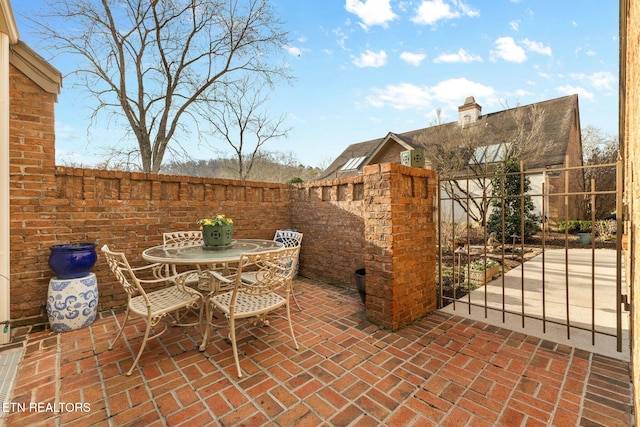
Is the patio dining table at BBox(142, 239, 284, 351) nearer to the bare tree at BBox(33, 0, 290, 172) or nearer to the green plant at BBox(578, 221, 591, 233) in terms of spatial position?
the bare tree at BBox(33, 0, 290, 172)

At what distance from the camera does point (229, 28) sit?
10625 millimetres

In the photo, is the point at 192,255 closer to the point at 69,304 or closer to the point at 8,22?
the point at 69,304

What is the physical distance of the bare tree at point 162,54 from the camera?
922 centimetres

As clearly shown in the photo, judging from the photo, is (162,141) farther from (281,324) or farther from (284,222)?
(281,324)

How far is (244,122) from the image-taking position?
12.0 metres

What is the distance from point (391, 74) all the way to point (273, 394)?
26.0ft

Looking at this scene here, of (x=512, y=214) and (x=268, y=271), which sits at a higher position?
(x=512, y=214)

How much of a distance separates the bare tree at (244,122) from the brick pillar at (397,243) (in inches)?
400

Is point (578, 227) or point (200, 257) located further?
point (578, 227)

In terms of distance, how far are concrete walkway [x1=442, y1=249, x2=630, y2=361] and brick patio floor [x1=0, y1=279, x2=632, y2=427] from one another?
0.23 m

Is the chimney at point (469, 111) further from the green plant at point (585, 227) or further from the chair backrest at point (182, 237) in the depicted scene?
the chair backrest at point (182, 237)

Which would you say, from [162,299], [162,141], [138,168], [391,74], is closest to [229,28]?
[162,141]

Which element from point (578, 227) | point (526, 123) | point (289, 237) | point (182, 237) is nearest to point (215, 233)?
point (182, 237)

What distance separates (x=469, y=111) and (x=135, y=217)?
1629cm
